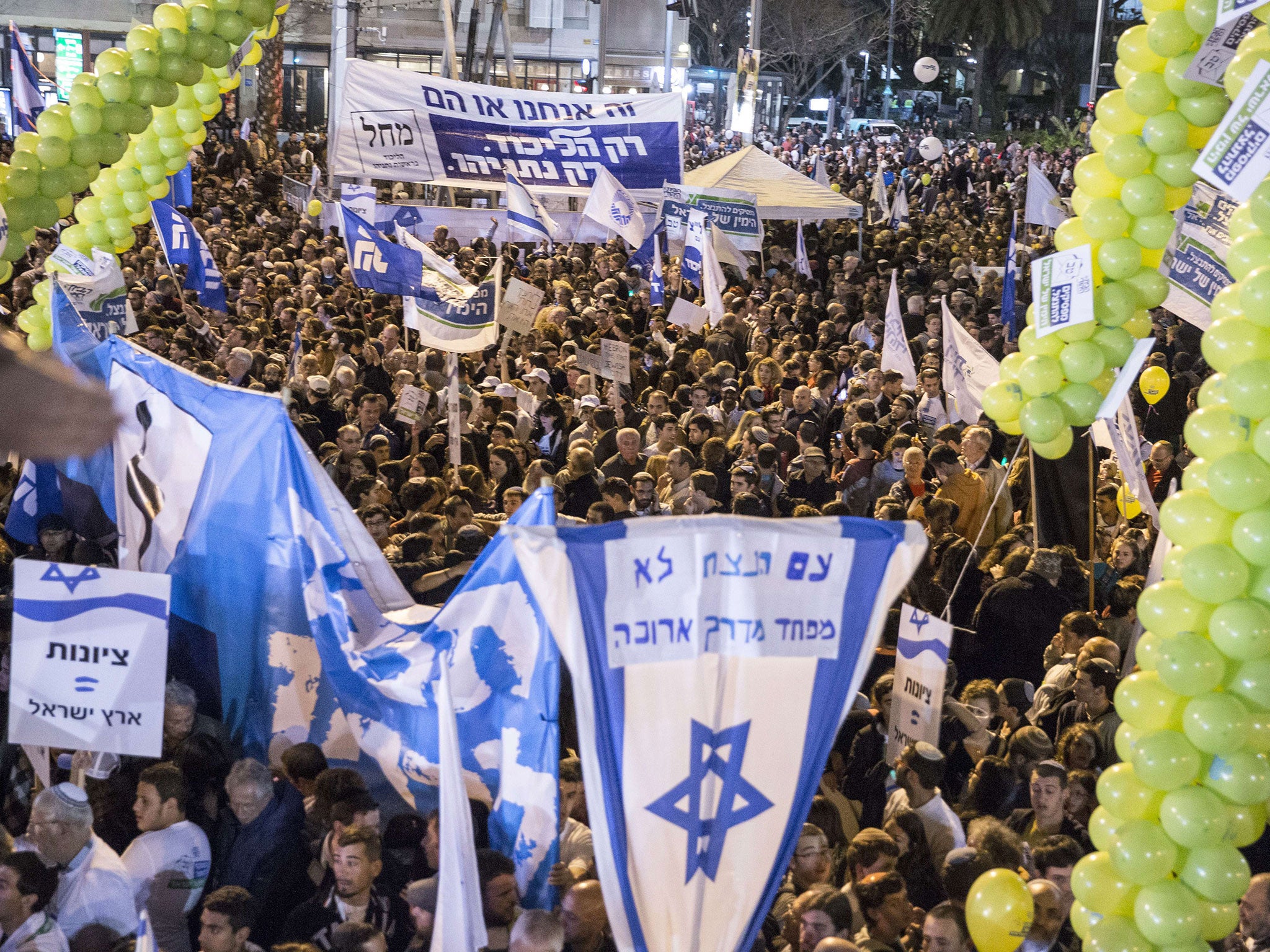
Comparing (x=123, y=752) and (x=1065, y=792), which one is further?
(x=1065, y=792)

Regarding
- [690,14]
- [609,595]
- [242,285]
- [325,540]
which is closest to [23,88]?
[242,285]

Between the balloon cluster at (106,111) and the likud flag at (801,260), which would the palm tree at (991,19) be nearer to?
the likud flag at (801,260)

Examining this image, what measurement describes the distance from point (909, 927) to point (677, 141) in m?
15.7

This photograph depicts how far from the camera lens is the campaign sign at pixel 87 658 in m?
5.02

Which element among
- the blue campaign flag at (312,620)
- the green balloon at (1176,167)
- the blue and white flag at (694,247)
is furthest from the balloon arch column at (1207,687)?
the blue and white flag at (694,247)

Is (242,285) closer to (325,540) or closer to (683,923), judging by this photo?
(325,540)

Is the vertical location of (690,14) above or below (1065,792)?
above

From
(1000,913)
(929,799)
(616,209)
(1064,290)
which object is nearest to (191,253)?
(616,209)

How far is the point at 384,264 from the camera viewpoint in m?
10.9

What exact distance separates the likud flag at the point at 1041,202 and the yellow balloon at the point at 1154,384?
688 cm

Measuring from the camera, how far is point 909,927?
4.82 meters

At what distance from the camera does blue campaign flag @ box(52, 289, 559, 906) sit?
202 inches

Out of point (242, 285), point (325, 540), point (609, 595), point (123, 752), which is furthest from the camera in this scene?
point (242, 285)

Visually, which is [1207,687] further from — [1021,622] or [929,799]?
[1021,622]
